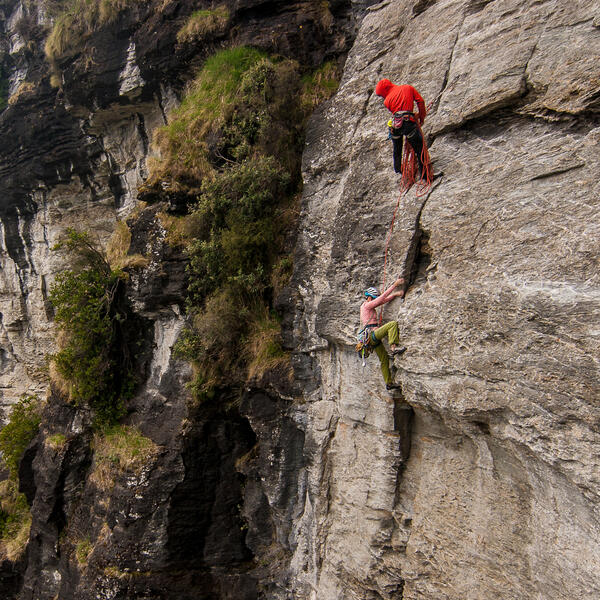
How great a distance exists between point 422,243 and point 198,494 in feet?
21.4

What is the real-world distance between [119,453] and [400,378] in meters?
6.43

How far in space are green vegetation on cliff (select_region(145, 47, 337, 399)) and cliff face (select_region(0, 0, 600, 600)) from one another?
0.62 m

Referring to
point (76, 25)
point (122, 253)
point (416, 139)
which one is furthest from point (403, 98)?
point (76, 25)

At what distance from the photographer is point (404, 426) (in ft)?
20.4

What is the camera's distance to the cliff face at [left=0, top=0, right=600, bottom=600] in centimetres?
440

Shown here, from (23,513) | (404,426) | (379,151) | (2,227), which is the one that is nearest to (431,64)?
(379,151)

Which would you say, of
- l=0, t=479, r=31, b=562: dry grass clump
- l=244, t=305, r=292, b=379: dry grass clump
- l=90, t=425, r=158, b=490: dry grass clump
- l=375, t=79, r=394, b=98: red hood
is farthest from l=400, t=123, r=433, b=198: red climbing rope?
l=0, t=479, r=31, b=562: dry grass clump

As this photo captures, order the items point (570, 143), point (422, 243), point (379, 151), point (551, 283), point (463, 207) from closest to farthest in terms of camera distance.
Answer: point (551, 283) → point (570, 143) → point (463, 207) → point (422, 243) → point (379, 151)

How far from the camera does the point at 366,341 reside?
19.2 ft

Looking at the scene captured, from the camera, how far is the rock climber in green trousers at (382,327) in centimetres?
569

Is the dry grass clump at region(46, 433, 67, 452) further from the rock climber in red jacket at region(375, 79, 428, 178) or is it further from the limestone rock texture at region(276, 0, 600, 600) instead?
the rock climber in red jacket at region(375, 79, 428, 178)

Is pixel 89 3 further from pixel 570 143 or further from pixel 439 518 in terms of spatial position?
pixel 439 518

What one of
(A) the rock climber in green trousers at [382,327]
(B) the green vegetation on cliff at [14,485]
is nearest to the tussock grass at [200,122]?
(A) the rock climber in green trousers at [382,327]

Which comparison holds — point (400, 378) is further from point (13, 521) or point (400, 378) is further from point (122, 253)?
point (13, 521)
